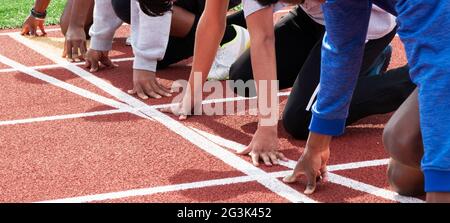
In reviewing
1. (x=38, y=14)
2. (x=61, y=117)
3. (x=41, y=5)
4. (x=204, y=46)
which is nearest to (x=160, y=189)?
(x=204, y=46)

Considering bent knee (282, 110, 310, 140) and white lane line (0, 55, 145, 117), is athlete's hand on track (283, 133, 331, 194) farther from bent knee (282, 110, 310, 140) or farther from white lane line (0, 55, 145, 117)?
white lane line (0, 55, 145, 117)

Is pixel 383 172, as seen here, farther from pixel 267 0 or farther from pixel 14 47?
pixel 14 47

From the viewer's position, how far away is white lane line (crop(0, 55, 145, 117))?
491 cm

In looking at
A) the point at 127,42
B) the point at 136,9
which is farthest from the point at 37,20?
the point at 136,9

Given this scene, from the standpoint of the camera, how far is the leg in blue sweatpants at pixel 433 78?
190cm

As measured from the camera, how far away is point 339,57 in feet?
9.35

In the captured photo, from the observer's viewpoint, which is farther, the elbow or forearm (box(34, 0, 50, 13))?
forearm (box(34, 0, 50, 13))

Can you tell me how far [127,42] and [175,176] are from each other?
317cm

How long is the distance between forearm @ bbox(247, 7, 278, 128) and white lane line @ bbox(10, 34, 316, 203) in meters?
0.25

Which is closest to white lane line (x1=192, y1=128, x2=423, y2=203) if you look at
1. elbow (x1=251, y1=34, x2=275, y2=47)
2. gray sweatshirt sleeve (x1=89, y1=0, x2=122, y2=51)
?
elbow (x1=251, y1=34, x2=275, y2=47)

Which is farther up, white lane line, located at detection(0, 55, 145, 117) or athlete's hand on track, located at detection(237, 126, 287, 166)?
athlete's hand on track, located at detection(237, 126, 287, 166)

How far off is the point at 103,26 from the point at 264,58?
186cm

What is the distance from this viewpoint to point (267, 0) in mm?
2189

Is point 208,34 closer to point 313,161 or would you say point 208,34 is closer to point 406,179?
point 313,161
